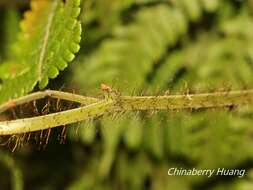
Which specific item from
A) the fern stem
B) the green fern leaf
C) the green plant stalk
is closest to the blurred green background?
the green fern leaf

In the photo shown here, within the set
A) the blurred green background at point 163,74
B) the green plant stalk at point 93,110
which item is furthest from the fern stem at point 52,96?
the blurred green background at point 163,74

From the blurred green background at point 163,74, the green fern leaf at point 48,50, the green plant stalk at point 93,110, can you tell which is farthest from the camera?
the blurred green background at point 163,74

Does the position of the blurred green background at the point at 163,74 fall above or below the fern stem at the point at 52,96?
above

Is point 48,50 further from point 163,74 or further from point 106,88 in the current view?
point 163,74

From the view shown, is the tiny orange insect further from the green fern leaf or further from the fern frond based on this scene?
the fern frond

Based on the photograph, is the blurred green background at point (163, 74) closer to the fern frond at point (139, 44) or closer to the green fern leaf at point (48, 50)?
the fern frond at point (139, 44)

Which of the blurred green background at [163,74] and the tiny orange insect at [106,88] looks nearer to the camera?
the tiny orange insect at [106,88]

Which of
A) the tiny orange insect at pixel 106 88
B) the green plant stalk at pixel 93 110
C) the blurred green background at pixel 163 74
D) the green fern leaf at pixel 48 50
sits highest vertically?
the blurred green background at pixel 163 74
